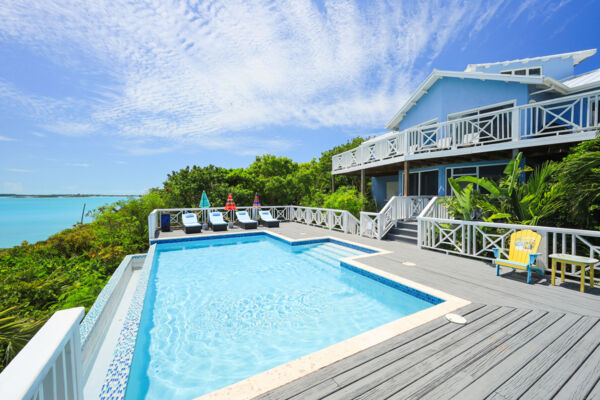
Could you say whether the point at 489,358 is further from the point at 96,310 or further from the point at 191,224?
the point at 191,224

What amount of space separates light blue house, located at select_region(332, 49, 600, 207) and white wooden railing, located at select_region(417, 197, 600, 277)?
3.32 metres

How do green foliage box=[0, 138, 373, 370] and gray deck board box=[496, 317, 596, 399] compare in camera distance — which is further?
green foliage box=[0, 138, 373, 370]

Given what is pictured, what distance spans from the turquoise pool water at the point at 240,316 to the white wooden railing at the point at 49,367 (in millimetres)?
2228

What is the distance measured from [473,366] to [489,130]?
1164 cm

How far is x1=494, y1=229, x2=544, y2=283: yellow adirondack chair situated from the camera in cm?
512

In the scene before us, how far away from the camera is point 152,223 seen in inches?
456

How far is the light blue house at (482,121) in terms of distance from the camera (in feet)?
29.6

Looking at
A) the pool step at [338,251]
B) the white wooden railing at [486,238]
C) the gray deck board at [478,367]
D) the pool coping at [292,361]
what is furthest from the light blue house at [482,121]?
the gray deck board at [478,367]

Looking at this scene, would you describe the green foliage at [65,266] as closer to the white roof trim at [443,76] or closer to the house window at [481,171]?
the house window at [481,171]

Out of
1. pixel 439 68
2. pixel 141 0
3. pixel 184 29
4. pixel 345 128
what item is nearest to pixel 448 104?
pixel 439 68

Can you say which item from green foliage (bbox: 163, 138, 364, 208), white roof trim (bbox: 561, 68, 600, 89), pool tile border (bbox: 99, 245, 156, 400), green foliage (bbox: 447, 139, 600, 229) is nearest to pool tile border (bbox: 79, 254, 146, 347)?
pool tile border (bbox: 99, 245, 156, 400)

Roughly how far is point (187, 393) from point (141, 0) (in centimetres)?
937

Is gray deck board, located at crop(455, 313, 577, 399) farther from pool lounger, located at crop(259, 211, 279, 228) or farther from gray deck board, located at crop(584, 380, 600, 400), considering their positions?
pool lounger, located at crop(259, 211, 279, 228)

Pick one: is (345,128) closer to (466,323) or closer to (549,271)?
(549,271)
